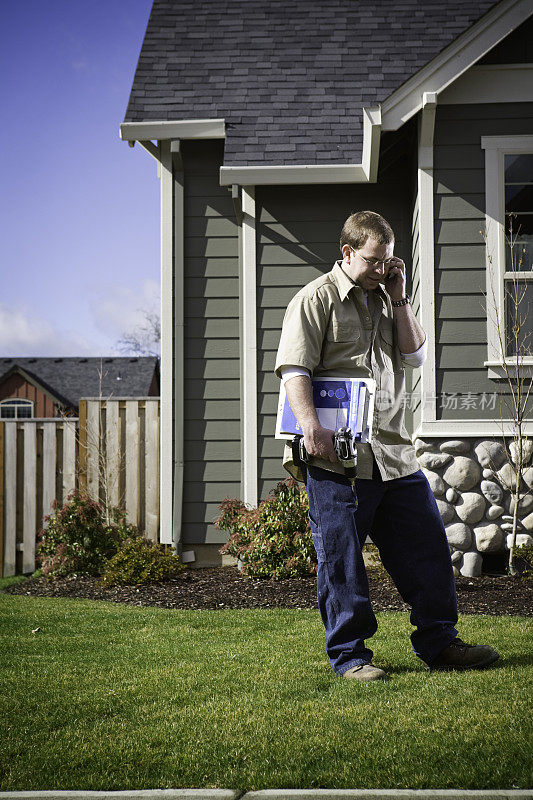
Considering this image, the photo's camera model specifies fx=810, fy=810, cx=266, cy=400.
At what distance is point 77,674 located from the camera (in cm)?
388

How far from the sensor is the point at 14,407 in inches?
1129

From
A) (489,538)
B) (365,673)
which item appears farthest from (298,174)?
(365,673)

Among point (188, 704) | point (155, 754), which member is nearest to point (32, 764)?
point (155, 754)

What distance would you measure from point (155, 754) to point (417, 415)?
500 centimetres

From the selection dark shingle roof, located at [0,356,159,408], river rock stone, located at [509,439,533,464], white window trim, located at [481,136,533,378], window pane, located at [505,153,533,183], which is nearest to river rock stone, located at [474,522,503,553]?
river rock stone, located at [509,439,533,464]

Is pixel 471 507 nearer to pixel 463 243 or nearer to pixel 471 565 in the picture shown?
pixel 471 565

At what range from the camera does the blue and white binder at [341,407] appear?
351cm

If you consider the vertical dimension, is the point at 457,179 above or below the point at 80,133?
below

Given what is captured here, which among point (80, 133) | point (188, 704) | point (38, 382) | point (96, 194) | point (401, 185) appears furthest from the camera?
point (96, 194)

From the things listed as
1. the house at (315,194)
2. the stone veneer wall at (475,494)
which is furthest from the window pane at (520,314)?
the stone veneer wall at (475,494)

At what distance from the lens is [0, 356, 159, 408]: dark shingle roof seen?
2907cm

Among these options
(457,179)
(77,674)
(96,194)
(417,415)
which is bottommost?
(77,674)

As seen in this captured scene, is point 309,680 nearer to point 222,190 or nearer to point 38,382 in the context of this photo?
point 222,190

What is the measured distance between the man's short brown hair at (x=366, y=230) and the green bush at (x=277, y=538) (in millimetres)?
3659
